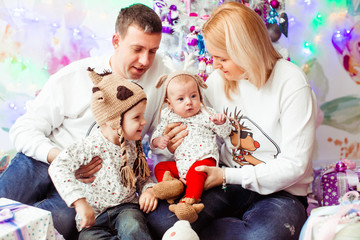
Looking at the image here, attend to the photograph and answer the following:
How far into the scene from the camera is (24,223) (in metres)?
1.28

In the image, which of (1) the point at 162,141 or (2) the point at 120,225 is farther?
(1) the point at 162,141

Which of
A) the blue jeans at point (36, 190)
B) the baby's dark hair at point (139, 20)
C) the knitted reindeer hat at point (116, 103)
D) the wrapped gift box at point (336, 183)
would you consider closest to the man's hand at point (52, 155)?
the blue jeans at point (36, 190)

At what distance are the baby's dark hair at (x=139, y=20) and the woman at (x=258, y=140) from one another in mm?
294

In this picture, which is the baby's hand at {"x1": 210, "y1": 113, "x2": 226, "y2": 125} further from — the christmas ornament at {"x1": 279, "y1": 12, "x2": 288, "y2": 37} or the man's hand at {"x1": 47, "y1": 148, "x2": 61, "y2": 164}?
the christmas ornament at {"x1": 279, "y1": 12, "x2": 288, "y2": 37}

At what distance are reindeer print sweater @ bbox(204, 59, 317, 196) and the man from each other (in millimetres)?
506

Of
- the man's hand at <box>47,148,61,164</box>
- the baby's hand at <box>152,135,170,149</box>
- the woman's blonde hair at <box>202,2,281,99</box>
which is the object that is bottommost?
the man's hand at <box>47,148,61,164</box>

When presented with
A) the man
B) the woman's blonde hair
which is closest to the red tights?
the man

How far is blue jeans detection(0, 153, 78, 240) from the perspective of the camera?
1718 mm

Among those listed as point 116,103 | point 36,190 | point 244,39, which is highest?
point 244,39

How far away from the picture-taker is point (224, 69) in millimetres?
1829

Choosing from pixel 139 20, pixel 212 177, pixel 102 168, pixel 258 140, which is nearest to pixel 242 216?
pixel 212 177

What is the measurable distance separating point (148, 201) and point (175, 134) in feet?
1.31

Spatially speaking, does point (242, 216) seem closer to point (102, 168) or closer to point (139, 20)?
point (102, 168)

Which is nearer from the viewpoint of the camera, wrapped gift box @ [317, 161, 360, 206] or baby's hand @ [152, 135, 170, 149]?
baby's hand @ [152, 135, 170, 149]
